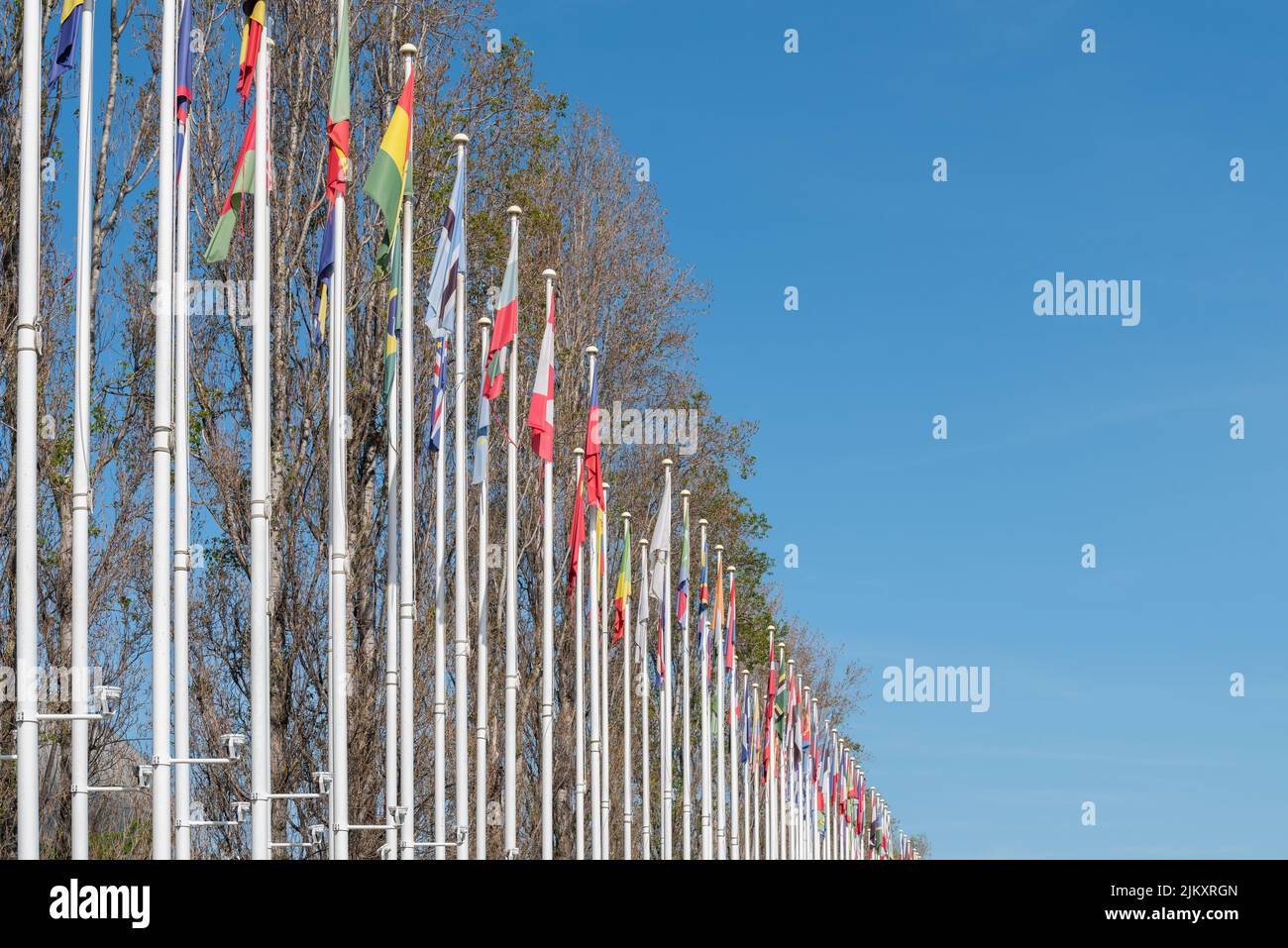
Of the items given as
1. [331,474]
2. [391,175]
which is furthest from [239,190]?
[331,474]

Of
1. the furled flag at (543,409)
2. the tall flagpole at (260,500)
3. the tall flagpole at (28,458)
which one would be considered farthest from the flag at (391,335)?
the tall flagpole at (28,458)

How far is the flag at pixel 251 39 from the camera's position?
18734 millimetres

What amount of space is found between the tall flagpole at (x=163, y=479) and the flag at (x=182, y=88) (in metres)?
0.14

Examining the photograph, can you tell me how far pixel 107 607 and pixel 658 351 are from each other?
20.0 metres

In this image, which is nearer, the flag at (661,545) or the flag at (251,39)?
the flag at (251,39)

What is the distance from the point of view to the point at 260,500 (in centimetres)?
1736

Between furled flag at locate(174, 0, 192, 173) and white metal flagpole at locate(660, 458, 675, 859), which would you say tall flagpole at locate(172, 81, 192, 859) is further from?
white metal flagpole at locate(660, 458, 675, 859)

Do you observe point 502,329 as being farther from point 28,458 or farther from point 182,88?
point 28,458

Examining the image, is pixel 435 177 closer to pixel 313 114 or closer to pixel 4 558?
pixel 313 114

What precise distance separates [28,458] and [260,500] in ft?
7.54

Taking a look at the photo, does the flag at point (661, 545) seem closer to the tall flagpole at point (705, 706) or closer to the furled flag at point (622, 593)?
the furled flag at point (622, 593)
